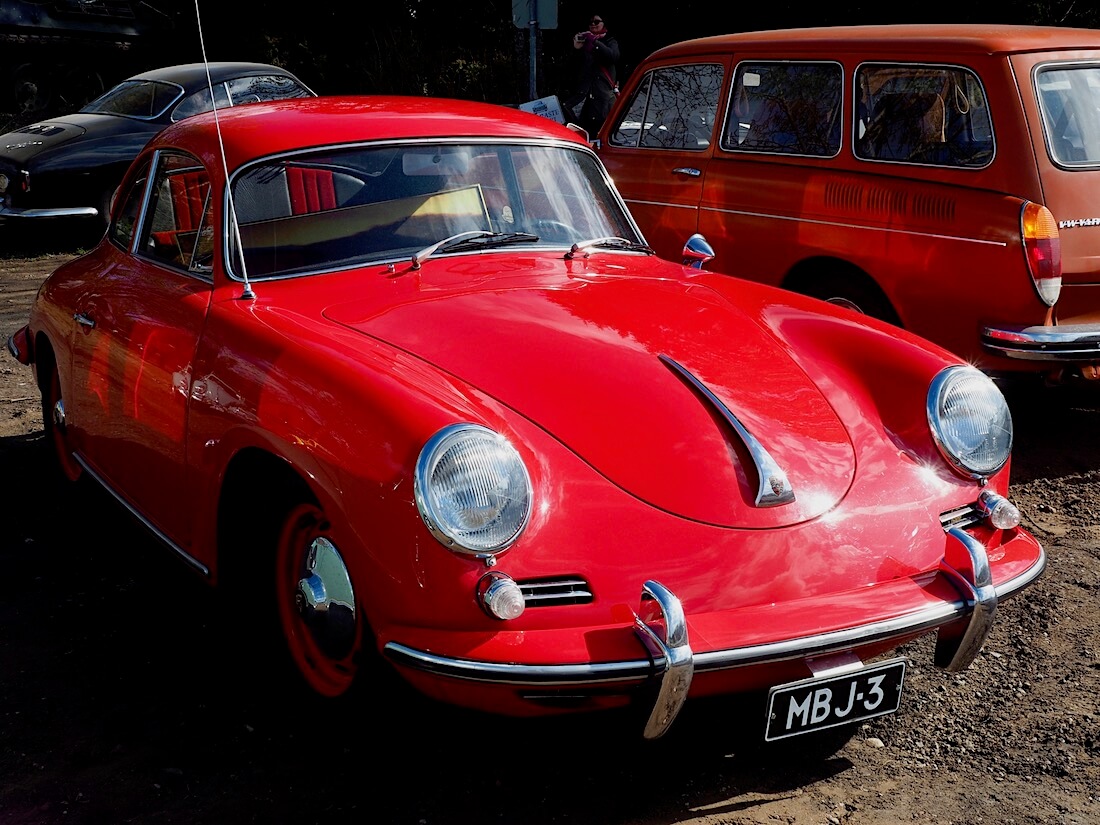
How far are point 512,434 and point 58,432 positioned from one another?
2877mm

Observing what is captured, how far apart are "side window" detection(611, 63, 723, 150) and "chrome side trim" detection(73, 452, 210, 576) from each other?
3767 mm

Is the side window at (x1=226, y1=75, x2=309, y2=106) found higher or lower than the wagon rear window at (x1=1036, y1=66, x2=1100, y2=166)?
lower

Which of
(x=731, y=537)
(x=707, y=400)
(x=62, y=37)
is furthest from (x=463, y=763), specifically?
(x=62, y=37)

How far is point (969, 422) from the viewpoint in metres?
3.16

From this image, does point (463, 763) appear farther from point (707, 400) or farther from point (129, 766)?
point (707, 400)

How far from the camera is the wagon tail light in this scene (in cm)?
509

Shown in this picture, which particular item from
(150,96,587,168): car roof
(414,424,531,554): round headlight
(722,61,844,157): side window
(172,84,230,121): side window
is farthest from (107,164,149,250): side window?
(172,84,230,121): side window

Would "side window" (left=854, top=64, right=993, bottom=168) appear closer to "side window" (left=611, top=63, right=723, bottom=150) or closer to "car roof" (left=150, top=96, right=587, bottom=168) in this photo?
"side window" (left=611, top=63, right=723, bottom=150)

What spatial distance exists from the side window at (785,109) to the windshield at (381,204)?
2616mm

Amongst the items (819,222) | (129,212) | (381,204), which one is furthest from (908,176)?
(129,212)

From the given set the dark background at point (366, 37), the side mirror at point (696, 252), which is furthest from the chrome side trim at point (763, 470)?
the dark background at point (366, 37)

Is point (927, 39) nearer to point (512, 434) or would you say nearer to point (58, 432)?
point (512, 434)

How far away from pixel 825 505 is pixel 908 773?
2.30 feet

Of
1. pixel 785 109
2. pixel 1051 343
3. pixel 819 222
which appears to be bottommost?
pixel 1051 343
